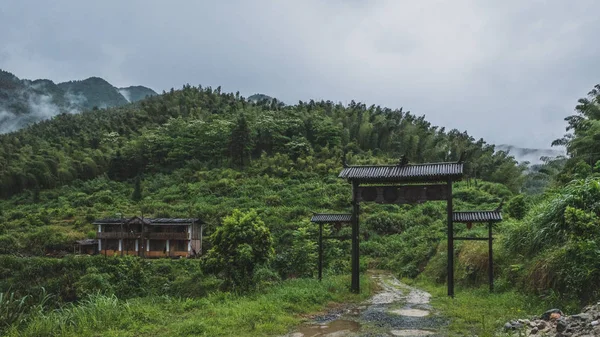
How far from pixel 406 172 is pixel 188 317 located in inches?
283

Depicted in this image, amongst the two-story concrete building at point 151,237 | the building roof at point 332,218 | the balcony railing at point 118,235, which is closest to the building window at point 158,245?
the two-story concrete building at point 151,237

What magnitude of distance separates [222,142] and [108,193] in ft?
46.2

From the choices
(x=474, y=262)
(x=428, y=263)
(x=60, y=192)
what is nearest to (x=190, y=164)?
(x=60, y=192)

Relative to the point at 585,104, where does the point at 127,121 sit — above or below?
above

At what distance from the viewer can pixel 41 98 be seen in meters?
134

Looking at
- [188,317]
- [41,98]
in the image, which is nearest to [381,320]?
[188,317]

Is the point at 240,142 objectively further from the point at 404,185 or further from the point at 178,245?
the point at 404,185

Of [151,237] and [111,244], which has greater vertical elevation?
[151,237]

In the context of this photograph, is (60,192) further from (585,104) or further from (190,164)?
(585,104)

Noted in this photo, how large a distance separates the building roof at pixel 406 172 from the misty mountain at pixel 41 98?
107754 mm

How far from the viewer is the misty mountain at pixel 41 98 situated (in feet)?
401

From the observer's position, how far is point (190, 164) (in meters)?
52.2

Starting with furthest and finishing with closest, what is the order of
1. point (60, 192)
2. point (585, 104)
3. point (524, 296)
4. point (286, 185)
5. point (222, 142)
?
point (222, 142), point (60, 192), point (286, 185), point (585, 104), point (524, 296)

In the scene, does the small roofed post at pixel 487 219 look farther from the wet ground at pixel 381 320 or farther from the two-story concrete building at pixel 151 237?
the two-story concrete building at pixel 151 237
